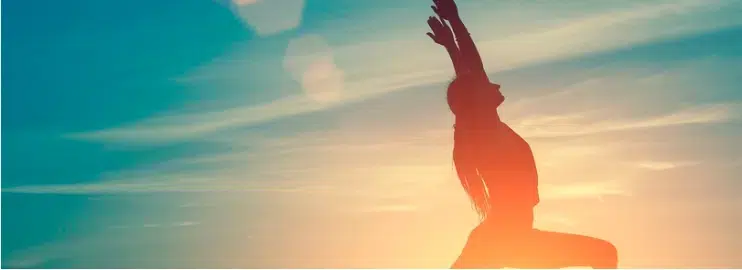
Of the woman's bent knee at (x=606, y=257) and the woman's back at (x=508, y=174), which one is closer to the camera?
the woman's bent knee at (x=606, y=257)

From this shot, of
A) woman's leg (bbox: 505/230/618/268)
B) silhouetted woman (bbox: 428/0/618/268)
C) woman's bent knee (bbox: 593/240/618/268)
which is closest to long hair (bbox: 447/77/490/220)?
silhouetted woman (bbox: 428/0/618/268)

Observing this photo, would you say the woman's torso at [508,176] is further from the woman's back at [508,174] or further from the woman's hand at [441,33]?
the woman's hand at [441,33]

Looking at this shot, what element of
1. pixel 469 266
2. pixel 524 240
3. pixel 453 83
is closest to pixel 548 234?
pixel 524 240

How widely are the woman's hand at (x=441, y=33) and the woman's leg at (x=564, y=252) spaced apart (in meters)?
3.01

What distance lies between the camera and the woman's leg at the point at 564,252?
13.1 m

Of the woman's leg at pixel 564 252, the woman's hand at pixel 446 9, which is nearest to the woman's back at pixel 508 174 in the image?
the woman's leg at pixel 564 252

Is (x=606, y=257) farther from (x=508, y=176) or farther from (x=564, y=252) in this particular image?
(x=508, y=176)

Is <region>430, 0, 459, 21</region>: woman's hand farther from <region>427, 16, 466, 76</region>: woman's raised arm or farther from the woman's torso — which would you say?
the woman's torso

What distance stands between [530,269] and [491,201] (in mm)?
1117

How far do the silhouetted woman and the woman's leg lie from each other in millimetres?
14

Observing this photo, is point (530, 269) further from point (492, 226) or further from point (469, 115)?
point (469, 115)

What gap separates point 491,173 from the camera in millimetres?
13680

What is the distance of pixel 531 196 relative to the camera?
44.8 feet

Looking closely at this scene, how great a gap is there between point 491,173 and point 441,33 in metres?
2.12
